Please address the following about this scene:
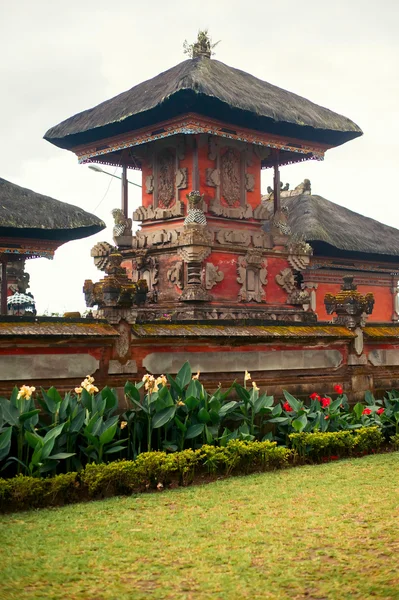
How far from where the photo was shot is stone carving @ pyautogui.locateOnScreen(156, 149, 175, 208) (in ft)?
66.2

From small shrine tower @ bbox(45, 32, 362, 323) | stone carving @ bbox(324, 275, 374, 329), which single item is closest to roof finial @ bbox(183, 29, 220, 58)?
small shrine tower @ bbox(45, 32, 362, 323)

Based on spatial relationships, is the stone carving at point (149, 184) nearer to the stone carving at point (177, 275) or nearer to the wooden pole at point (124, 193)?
the wooden pole at point (124, 193)

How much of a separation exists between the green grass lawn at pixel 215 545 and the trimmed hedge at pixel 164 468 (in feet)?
0.91

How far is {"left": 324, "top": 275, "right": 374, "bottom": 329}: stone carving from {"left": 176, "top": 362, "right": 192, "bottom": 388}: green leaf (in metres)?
4.32

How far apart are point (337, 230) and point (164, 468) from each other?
69.5 feet

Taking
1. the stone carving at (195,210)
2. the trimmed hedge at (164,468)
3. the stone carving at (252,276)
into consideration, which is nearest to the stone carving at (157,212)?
the stone carving at (195,210)

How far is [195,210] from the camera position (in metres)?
18.8

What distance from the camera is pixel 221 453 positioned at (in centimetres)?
988

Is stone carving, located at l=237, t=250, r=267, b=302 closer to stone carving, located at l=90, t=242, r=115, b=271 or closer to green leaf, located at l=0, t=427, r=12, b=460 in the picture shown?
stone carving, located at l=90, t=242, r=115, b=271

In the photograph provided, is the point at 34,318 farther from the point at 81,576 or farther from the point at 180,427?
the point at 81,576

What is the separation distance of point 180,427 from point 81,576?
389 cm

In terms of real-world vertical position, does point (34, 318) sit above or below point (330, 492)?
above

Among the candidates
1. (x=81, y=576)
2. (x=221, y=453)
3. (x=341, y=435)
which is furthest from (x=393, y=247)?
(x=81, y=576)

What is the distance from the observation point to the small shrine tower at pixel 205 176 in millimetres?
18688
